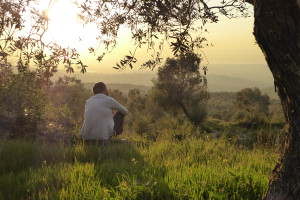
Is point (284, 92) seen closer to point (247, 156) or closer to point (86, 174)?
point (86, 174)

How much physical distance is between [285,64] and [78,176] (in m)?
3.24

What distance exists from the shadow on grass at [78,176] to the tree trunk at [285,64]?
1.35m

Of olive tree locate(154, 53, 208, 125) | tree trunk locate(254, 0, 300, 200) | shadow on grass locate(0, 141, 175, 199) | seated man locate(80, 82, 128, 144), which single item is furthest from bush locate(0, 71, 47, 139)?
olive tree locate(154, 53, 208, 125)

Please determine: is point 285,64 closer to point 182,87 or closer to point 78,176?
point 78,176

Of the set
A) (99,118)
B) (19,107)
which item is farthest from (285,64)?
(19,107)

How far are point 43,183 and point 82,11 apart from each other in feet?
10.4

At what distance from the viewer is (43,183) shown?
4.27 m

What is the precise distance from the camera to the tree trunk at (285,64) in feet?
9.85

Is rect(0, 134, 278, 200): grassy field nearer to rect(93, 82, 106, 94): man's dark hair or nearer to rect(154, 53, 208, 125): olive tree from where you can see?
rect(93, 82, 106, 94): man's dark hair

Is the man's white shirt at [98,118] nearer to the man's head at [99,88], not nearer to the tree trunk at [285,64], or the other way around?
the man's head at [99,88]

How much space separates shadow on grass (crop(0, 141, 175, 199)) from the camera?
381 cm

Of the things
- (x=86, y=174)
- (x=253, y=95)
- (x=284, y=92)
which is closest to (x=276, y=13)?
(x=284, y=92)

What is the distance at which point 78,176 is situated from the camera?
4.63 meters

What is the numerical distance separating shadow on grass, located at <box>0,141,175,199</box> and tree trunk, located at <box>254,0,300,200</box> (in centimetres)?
135
